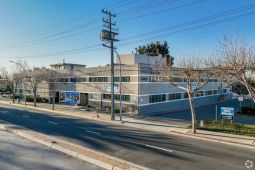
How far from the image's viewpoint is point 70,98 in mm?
45906

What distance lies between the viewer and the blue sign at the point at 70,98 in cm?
4444

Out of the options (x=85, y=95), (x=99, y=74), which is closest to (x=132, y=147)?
(x=99, y=74)

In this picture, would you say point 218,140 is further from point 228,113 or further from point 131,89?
point 131,89

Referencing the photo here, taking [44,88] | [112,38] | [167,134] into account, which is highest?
[112,38]

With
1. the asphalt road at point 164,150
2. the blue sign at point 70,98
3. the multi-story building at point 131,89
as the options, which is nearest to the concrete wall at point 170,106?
the multi-story building at point 131,89

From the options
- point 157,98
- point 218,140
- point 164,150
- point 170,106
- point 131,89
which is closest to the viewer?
point 164,150

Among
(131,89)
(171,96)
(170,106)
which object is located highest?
(131,89)

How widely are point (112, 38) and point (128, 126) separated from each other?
10.4 metres

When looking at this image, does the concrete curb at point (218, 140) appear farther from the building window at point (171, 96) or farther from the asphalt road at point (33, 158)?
the building window at point (171, 96)

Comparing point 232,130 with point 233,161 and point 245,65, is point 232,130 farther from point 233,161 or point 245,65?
point 233,161

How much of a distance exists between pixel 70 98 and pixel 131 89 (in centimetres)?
1644

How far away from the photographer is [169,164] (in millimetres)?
11977

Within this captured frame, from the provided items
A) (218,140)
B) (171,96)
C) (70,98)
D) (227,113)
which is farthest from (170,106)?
(218,140)

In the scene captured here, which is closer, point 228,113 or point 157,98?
point 228,113
